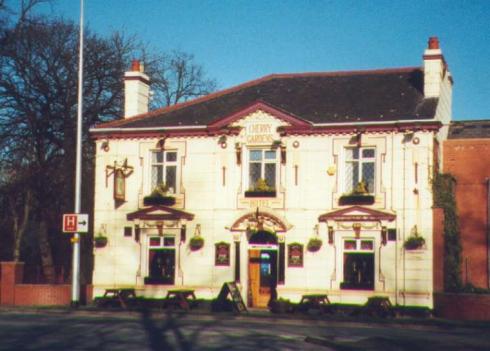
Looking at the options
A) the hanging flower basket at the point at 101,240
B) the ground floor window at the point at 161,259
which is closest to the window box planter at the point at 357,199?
the ground floor window at the point at 161,259

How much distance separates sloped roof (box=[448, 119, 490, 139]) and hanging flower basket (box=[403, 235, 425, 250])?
7776 millimetres

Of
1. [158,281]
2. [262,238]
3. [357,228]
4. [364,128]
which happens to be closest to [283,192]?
[262,238]

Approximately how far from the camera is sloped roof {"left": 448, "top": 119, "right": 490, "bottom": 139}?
36.9 meters

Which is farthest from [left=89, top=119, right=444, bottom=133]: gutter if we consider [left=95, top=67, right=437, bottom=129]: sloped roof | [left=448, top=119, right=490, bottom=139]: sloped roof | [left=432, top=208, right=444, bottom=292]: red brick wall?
[left=448, top=119, right=490, bottom=139]: sloped roof

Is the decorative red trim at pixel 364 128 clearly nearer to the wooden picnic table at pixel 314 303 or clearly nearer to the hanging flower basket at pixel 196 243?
the hanging flower basket at pixel 196 243

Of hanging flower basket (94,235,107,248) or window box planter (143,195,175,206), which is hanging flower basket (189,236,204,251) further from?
hanging flower basket (94,235,107,248)

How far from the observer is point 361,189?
32062mm

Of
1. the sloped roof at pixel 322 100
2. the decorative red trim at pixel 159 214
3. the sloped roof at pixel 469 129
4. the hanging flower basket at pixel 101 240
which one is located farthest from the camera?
the sloped roof at pixel 469 129

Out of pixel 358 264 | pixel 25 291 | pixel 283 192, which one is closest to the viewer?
pixel 358 264

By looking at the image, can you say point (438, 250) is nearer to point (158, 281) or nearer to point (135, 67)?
point (158, 281)

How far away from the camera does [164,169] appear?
114 ft

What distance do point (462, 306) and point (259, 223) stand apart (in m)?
8.54

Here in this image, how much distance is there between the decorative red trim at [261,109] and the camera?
108 feet

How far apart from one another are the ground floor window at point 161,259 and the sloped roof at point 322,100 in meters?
4.99
